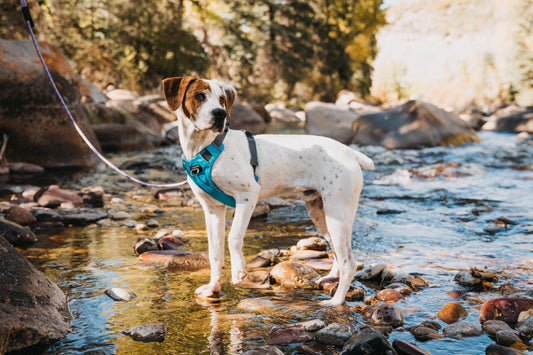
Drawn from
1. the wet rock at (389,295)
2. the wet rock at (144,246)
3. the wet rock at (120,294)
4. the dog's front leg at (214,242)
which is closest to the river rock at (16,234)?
the wet rock at (144,246)

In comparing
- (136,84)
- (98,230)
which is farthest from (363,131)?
(136,84)

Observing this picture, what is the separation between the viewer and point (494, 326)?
3.35 m

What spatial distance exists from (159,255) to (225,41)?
111 feet

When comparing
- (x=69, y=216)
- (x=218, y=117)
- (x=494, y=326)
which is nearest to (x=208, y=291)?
(x=218, y=117)

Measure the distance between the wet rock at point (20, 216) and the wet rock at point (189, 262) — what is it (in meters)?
2.81

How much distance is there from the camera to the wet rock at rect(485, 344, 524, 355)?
2906mm

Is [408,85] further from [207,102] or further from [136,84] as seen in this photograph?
[207,102]

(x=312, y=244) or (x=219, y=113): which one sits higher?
(x=219, y=113)

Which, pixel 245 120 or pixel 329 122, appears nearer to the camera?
pixel 329 122

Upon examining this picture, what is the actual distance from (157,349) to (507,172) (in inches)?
409

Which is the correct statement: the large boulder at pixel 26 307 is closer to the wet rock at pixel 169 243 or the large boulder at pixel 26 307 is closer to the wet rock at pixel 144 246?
the wet rock at pixel 144 246

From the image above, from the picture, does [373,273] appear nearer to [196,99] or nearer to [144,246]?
[196,99]

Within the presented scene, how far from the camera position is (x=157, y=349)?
10.2 ft

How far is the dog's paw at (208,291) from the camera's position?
4055 millimetres
